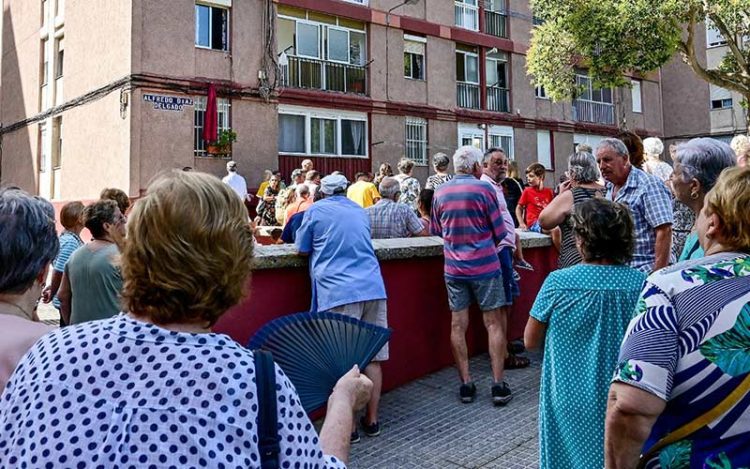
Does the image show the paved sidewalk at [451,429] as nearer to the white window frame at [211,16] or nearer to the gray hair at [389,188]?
the gray hair at [389,188]

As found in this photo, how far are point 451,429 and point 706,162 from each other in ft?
8.45

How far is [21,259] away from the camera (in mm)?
2146

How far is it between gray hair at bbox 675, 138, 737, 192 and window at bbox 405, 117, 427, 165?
17902 millimetres

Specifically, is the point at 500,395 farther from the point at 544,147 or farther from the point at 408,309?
the point at 544,147

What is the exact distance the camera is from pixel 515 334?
22.1 ft

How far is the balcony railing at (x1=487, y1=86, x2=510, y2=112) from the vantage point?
23.6m

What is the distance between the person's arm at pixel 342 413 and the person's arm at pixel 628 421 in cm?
77

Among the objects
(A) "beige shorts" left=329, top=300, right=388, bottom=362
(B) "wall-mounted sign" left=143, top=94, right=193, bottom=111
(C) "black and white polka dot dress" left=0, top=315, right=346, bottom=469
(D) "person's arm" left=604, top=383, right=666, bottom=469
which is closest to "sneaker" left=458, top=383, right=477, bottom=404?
(A) "beige shorts" left=329, top=300, right=388, bottom=362

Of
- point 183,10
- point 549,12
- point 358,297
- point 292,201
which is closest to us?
point 358,297

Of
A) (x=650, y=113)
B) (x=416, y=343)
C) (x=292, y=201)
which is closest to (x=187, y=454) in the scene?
(x=416, y=343)

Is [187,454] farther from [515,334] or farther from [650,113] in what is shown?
[650,113]

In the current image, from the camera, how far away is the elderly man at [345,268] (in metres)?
4.54

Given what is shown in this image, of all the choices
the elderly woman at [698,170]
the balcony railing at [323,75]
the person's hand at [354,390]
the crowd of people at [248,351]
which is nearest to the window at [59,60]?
the balcony railing at [323,75]

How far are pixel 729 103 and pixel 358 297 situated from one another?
30782mm
